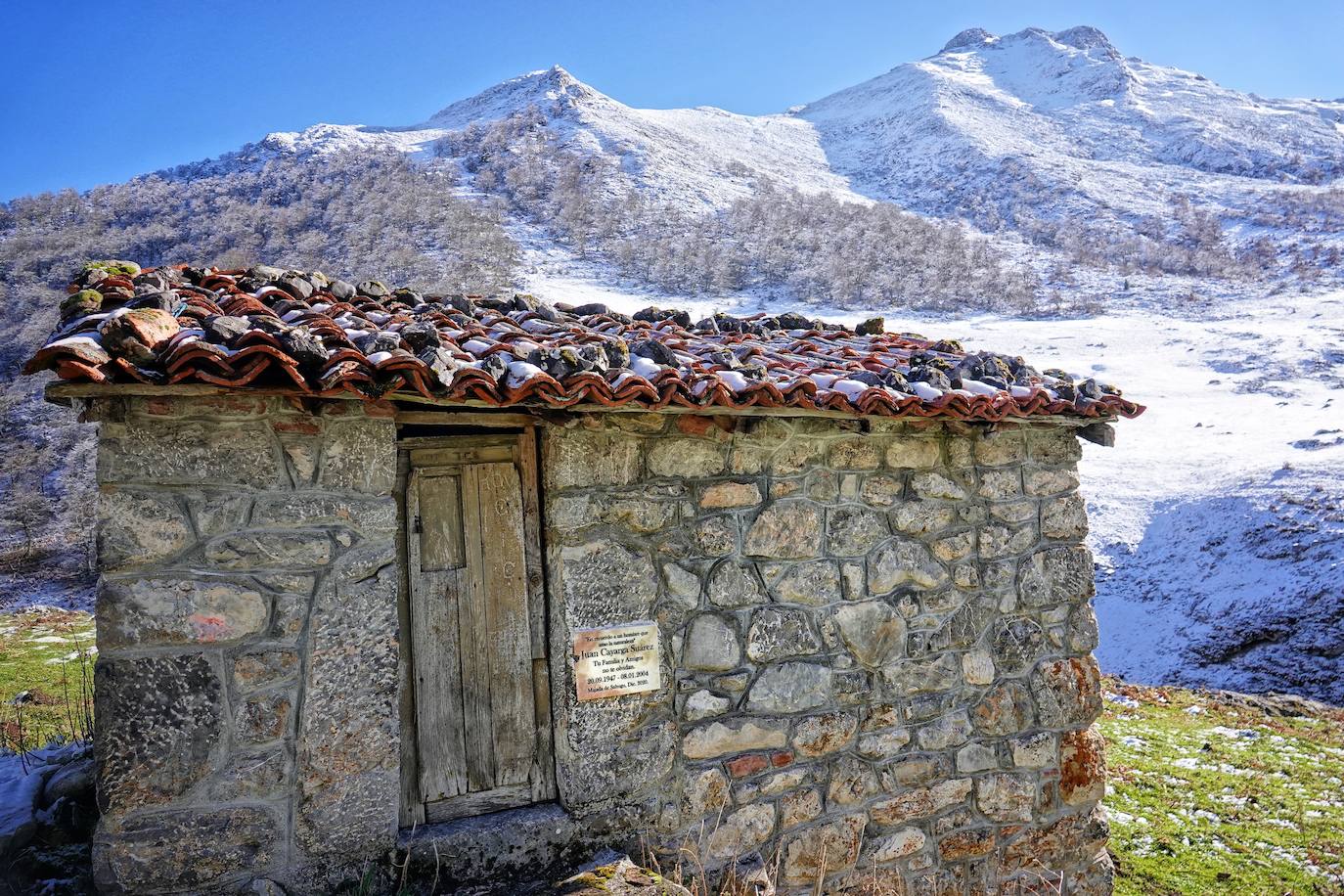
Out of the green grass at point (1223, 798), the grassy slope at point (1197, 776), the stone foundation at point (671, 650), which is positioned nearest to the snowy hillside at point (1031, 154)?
the grassy slope at point (1197, 776)

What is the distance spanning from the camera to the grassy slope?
4965 millimetres

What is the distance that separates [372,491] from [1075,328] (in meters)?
19.2

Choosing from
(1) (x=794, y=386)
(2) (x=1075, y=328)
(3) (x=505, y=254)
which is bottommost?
(1) (x=794, y=386)

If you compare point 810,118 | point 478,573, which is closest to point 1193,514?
point 478,573

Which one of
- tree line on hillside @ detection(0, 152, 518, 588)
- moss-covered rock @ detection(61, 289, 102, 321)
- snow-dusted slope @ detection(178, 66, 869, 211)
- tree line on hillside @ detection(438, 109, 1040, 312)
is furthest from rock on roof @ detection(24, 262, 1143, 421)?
snow-dusted slope @ detection(178, 66, 869, 211)

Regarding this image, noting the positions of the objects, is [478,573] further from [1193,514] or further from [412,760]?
[1193,514]

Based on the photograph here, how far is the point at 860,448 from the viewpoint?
386cm

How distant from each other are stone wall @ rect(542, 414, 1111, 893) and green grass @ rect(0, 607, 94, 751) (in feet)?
11.9

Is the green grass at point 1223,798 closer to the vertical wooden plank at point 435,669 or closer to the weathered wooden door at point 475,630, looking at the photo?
the weathered wooden door at point 475,630

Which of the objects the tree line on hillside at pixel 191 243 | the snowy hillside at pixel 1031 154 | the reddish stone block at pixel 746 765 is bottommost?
the reddish stone block at pixel 746 765

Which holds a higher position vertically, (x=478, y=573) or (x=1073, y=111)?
(x=1073, y=111)

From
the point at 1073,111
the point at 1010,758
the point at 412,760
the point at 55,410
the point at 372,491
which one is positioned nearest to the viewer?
the point at 372,491

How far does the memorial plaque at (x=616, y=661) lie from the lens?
333cm

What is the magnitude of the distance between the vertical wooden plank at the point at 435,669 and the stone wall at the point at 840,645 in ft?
1.36
